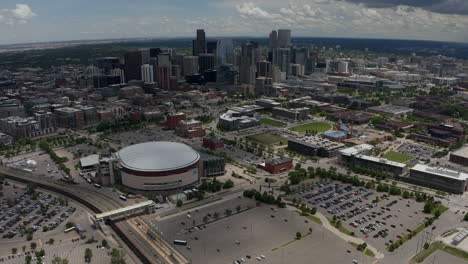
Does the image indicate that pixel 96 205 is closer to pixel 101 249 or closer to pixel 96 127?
pixel 101 249

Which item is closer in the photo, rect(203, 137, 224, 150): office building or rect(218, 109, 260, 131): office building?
rect(203, 137, 224, 150): office building

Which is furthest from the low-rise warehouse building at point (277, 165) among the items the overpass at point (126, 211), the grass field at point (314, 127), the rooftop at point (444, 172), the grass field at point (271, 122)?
the grass field at point (271, 122)

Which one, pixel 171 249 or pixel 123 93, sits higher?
pixel 123 93

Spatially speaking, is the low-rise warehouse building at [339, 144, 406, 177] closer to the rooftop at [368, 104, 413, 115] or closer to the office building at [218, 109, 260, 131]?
the office building at [218, 109, 260, 131]

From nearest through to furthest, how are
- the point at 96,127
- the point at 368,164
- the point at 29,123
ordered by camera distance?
1. the point at 368,164
2. the point at 29,123
3. the point at 96,127

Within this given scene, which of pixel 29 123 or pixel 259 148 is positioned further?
pixel 29 123

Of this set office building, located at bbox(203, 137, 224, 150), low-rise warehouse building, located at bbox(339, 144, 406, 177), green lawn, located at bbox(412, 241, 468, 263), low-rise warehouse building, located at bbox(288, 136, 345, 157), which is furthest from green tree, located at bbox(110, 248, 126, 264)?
low-rise warehouse building, located at bbox(288, 136, 345, 157)

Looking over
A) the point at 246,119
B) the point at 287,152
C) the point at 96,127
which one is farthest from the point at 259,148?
the point at 96,127

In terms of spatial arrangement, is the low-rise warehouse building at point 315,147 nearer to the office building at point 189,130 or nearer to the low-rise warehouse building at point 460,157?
the low-rise warehouse building at point 460,157
